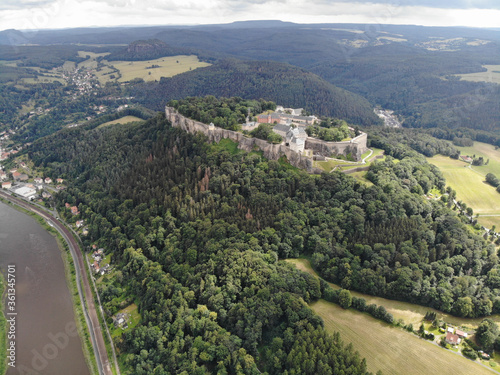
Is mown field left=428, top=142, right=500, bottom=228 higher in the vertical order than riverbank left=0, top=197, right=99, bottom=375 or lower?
higher

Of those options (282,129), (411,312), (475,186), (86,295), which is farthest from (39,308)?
(475,186)

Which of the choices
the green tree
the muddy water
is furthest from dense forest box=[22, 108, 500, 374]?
the muddy water

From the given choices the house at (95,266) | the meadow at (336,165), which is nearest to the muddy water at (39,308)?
the house at (95,266)

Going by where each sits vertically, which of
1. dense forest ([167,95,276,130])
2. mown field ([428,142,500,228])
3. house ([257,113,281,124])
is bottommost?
mown field ([428,142,500,228])

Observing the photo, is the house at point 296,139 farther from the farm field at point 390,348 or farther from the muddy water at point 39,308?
the muddy water at point 39,308

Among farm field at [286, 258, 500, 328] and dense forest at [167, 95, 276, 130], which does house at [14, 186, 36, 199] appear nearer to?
dense forest at [167, 95, 276, 130]

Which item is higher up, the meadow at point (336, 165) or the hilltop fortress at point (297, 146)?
the hilltop fortress at point (297, 146)

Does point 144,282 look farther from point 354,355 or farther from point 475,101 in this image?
point 475,101
